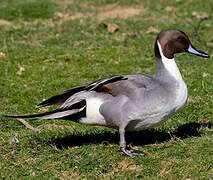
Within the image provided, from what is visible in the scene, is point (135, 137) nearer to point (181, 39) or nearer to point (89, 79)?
point (181, 39)

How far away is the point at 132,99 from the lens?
13.6 feet

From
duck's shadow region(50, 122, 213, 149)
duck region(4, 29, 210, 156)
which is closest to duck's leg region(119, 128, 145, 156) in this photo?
duck region(4, 29, 210, 156)

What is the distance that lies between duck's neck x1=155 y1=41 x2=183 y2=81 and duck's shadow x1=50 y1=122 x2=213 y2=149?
608 mm

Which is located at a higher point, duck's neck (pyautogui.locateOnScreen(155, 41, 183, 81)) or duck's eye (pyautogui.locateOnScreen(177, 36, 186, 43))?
duck's eye (pyautogui.locateOnScreen(177, 36, 186, 43))

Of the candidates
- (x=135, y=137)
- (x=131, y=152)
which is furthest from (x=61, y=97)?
(x=135, y=137)

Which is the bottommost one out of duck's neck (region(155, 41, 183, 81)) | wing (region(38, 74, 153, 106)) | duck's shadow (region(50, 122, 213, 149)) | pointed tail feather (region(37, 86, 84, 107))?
duck's shadow (region(50, 122, 213, 149))

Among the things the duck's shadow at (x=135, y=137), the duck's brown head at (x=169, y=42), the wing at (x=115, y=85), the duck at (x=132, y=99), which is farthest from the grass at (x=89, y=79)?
the duck's brown head at (x=169, y=42)

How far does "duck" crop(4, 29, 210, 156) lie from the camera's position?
414cm

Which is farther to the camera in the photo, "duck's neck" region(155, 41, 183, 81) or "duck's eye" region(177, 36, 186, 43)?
"duck's eye" region(177, 36, 186, 43)

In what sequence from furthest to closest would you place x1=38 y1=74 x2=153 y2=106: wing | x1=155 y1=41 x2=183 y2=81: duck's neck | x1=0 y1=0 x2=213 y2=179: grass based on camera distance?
1. x1=155 y1=41 x2=183 y2=81: duck's neck
2. x1=38 y1=74 x2=153 y2=106: wing
3. x1=0 y1=0 x2=213 y2=179: grass

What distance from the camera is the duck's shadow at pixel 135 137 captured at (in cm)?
471

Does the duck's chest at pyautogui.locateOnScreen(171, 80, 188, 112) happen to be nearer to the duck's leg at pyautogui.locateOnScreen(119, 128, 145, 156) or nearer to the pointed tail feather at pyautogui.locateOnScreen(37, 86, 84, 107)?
the duck's leg at pyautogui.locateOnScreen(119, 128, 145, 156)

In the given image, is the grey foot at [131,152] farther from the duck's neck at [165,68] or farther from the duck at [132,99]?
the duck's neck at [165,68]

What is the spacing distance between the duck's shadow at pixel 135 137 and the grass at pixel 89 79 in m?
0.01
